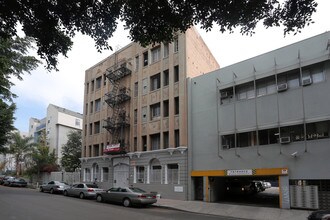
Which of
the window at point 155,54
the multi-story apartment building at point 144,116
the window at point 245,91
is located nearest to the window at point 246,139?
the window at point 245,91

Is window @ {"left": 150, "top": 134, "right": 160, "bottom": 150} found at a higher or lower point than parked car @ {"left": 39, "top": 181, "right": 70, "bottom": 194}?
higher

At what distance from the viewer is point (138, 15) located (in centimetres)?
701

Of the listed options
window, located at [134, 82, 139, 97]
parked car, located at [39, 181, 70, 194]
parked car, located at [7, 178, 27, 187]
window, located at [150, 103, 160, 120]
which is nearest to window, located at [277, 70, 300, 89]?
window, located at [150, 103, 160, 120]

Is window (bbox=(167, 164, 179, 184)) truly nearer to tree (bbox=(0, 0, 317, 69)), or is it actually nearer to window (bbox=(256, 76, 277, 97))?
window (bbox=(256, 76, 277, 97))

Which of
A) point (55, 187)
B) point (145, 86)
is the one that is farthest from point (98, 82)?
point (55, 187)

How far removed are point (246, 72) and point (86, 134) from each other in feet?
77.2

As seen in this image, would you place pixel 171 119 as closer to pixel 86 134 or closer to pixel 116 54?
pixel 116 54

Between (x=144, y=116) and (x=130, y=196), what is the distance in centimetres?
1081

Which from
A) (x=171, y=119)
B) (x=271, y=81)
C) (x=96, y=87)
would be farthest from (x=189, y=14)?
(x=96, y=87)

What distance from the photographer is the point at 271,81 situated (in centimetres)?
2233

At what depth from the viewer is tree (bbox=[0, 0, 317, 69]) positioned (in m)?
6.66

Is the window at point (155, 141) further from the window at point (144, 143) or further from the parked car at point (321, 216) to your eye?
the parked car at point (321, 216)

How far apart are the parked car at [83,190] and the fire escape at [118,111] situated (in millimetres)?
4998

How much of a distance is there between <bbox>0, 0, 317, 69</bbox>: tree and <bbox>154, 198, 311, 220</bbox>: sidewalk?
43.5 ft
